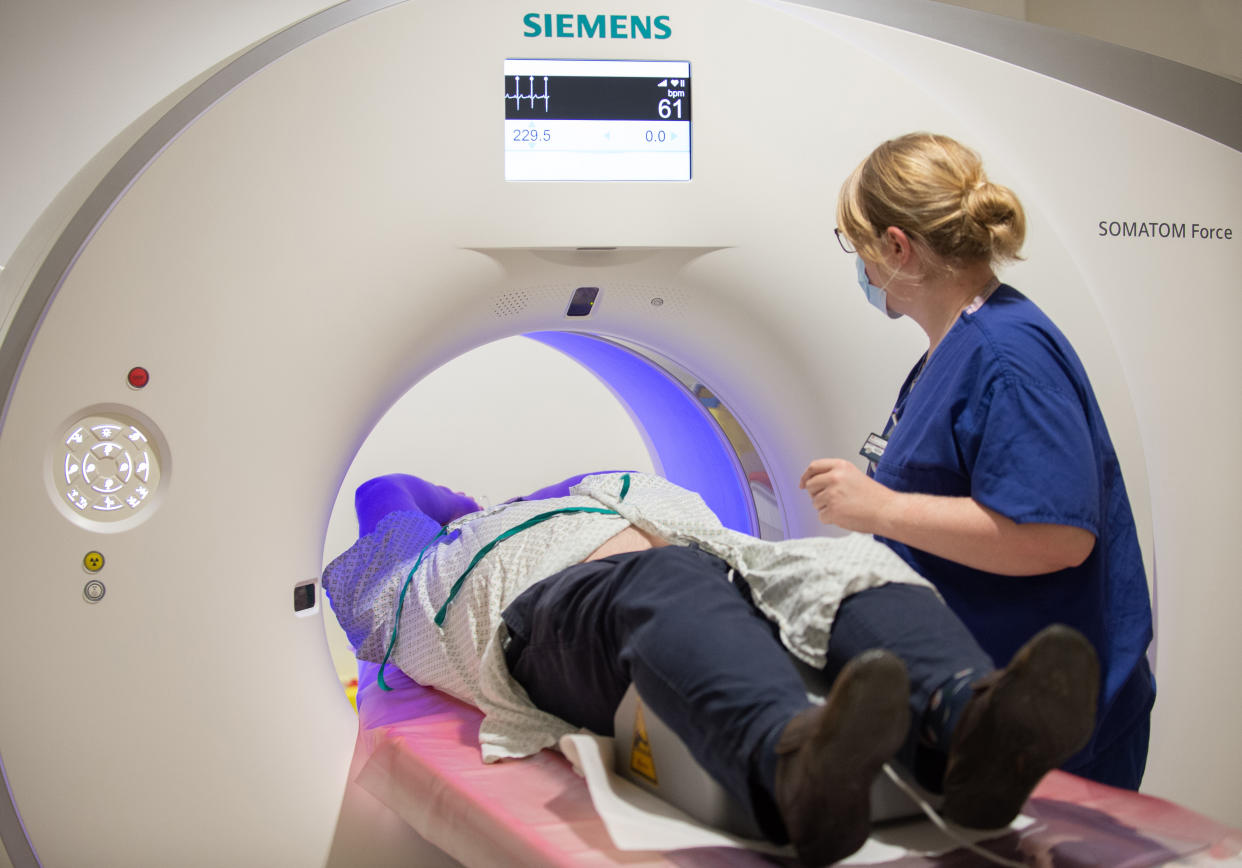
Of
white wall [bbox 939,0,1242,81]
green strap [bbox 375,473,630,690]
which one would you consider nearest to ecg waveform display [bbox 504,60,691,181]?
green strap [bbox 375,473,630,690]

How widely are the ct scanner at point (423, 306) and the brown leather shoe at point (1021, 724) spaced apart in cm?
80

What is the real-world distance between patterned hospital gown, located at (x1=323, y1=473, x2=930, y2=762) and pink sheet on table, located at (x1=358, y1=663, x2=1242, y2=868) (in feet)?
0.20

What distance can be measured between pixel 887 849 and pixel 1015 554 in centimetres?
35

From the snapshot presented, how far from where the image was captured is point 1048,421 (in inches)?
45.1

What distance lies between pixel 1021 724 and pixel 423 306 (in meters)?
0.96

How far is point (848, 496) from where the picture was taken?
3.99 feet

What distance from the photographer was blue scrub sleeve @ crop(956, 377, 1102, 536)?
112cm

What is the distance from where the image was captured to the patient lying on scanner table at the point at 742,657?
0.82 metres

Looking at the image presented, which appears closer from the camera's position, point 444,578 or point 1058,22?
point 444,578

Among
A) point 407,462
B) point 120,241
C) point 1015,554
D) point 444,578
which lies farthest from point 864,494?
point 407,462

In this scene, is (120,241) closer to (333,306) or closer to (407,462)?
(333,306)

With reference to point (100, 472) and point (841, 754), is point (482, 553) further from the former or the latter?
point (841, 754)

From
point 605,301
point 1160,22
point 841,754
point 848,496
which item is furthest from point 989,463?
point 1160,22

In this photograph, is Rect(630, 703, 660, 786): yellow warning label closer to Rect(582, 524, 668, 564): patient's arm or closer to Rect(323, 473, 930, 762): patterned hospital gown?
Rect(323, 473, 930, 762): patterned hospital gown
